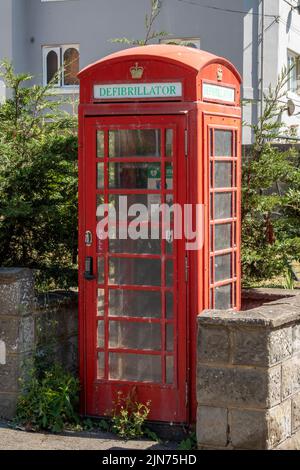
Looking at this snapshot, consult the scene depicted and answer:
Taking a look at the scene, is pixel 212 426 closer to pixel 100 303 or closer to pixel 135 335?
pixel 135 335

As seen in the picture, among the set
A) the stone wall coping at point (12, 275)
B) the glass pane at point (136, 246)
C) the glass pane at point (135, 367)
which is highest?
the glass pane at point (136, 246)

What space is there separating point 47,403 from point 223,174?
198cm

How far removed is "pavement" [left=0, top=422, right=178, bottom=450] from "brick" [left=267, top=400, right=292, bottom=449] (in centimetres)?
72

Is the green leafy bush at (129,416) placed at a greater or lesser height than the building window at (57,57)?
lesser

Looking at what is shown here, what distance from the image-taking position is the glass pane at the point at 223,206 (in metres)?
5.65

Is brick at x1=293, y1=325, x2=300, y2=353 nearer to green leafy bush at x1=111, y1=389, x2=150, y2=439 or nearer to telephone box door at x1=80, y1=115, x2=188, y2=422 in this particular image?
telephone box door at x1=80, y1=115, x2=188, y2=422

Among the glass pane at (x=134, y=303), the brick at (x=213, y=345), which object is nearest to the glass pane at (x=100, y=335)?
the glass pane at (x=134, y=303)

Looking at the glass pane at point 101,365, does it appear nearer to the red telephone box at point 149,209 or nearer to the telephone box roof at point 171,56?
the red telephone box at point 149,209

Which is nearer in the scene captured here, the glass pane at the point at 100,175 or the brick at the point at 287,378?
the brick at the point at 287,378

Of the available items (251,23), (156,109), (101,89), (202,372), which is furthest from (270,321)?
(251,23)

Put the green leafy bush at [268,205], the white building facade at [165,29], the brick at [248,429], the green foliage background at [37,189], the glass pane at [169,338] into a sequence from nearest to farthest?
the brick at [248,429]
the glass pane at [169,338]
the green foliage background at [37,189]
the green leafy bush at [268,205]
the white building facade at [165,29]

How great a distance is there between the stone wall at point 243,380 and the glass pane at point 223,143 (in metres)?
1.19
